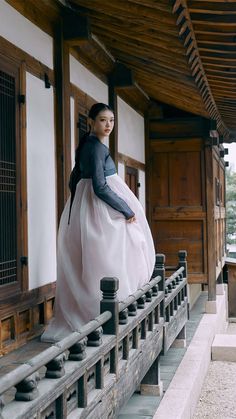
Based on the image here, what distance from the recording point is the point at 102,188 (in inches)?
152

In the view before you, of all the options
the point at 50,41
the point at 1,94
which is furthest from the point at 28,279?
the point at 50,41

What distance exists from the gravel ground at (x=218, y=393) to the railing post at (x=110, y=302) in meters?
2.80

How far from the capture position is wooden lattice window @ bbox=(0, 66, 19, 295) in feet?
13.3

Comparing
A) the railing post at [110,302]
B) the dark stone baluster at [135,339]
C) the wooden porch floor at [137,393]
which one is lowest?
the wooden porch floor at [137,393]

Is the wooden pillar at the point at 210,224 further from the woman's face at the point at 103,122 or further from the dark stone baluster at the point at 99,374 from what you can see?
the dark stone baluster at the point at 99,374

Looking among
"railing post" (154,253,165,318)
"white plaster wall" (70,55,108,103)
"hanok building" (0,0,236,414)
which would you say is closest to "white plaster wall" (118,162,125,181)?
"hanok building" (0,0,236,414)

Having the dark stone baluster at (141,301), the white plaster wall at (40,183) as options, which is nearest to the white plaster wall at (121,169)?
the white plaster wall at (40,183)

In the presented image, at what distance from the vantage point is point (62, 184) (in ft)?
16.8

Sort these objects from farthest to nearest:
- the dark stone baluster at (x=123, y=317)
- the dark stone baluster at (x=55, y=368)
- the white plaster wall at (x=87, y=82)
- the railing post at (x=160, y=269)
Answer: the white plaster wall at (x=87, y=82)
the railing post at (x=160, y=269)
the dark stone baluster at (x=123, y=317)
the dark stone baluster at (x=55, y=368)

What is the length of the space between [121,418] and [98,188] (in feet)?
5.72

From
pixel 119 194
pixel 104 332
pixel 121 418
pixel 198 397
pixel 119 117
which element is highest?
pixel 119 117

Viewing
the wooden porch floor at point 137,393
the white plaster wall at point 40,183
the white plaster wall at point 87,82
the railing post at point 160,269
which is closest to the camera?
the wooden porch floor at point 137,393

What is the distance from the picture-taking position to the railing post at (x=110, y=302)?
120 inches

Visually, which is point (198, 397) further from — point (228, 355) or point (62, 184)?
point (62, 184)
